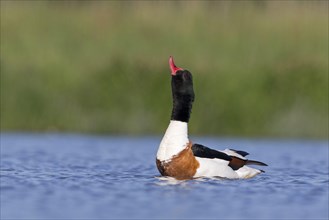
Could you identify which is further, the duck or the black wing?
the black wing

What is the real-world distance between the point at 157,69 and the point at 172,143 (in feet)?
30.9

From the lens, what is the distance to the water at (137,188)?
10.9 m

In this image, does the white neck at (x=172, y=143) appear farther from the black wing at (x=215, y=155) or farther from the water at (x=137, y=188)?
the water at (x=137, y=188)

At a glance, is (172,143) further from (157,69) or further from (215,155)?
(157,69)

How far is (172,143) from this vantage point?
13.0 meters

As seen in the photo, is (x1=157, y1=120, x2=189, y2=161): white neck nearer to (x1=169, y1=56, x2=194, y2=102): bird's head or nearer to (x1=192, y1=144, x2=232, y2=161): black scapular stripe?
(x1=192, y1=144, x2=232, y2=161): black scapular stripe

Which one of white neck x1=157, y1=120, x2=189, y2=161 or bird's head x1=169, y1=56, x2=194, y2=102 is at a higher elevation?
bird's head x1=169, y1=56, x2=194, y2=102

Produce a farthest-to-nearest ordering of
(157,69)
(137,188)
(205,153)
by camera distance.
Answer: (157,69) → (205,153) → (137,188)

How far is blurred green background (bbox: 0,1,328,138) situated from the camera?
21.4 metres

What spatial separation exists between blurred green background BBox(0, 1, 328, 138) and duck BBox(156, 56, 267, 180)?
24.7ft

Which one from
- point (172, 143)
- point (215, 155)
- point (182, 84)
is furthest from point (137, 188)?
point (182, 84)

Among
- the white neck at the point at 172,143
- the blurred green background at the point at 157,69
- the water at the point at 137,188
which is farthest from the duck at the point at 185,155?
the blurred green background at the point at 157,69

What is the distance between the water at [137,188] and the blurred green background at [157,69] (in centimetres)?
248

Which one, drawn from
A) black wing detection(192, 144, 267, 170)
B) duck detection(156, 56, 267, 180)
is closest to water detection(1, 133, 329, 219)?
duck detection(156, 56, 267, 180)
